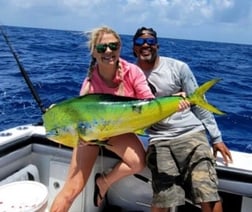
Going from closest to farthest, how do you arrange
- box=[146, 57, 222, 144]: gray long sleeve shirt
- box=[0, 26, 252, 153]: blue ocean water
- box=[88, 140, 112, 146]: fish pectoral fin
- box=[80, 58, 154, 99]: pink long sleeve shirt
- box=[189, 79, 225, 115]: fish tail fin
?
box=[189, 79, 225, 115]: fish tail fin
box=[88, 140, 112, 146]: fish pectoral fin
box=[80, 58, 154, 99]: pink long sleeve shirt
box=[146, 57, 222, 144]: gray long sleeve shirt
box=[0, 26, 252, 153]: blue ocean water

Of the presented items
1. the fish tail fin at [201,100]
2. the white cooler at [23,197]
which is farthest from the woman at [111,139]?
the fish tail fin at [201,100]

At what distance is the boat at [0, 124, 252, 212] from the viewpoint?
2713 mm

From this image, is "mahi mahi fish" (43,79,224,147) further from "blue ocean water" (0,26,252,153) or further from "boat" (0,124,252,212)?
"blue ocean water" (0,26,252,153)

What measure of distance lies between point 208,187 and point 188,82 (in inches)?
28.6

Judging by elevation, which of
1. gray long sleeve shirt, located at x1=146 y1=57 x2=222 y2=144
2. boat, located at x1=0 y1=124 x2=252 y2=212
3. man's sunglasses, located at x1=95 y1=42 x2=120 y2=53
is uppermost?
man's sunglasses, located at x1=95 y1=42 x2=120 y2=53

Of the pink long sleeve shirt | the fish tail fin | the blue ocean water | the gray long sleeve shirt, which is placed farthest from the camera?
the blue ocean water

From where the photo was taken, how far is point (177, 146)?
8.65ft

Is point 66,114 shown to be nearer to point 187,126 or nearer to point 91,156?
point 91,156

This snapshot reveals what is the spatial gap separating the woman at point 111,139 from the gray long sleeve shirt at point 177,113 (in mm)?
205

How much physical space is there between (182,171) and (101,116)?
2.23ft

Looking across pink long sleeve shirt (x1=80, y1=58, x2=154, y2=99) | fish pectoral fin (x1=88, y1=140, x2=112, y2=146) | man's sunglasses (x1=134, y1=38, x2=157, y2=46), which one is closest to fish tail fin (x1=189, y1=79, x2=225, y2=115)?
pink long sleeve shirt (x1=80, y1=58, x2=154, y2=99)

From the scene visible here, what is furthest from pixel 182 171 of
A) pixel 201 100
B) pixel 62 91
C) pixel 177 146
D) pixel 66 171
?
pixel 62 91

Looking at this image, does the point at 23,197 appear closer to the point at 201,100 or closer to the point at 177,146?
the point at 177,146

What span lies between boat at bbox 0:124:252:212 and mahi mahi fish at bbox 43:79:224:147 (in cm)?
51
